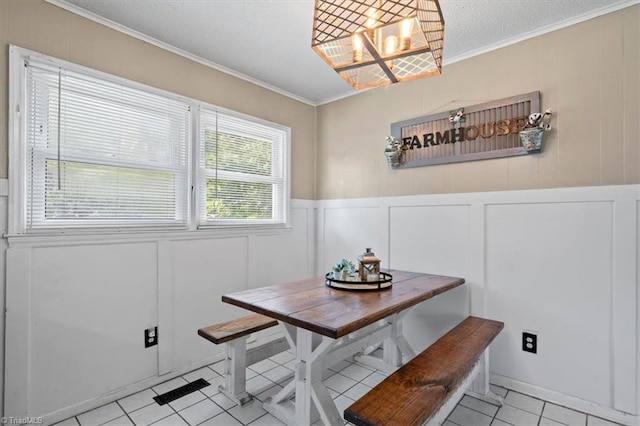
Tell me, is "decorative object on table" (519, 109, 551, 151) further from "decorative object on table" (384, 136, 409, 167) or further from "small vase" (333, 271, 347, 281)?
"small vase" (333, 271, 347, 281)

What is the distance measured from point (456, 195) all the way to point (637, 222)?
1.08m

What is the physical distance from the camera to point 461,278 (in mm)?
2625

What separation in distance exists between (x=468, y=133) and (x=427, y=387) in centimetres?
193

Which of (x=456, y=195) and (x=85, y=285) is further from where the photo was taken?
(x=456, y=195)

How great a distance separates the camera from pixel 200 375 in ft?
8.67

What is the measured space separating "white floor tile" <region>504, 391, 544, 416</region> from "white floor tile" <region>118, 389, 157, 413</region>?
2.44 meters

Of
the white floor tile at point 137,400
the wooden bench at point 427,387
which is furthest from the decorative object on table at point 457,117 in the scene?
the white floor tile at point 137,400

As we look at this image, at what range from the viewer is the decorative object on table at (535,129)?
228cm

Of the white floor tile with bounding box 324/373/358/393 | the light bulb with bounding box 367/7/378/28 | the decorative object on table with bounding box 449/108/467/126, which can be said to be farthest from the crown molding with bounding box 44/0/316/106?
the white floor tile with bounding box 324/373/358/393

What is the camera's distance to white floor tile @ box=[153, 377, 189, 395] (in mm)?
2416

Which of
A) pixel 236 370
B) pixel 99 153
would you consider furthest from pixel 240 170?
pixel 236 370

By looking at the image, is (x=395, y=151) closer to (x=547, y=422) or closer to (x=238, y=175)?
(x=238, y=175)

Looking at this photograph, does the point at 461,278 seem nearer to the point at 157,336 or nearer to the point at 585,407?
the point at 585,407

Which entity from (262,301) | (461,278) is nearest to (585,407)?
(461,278)
